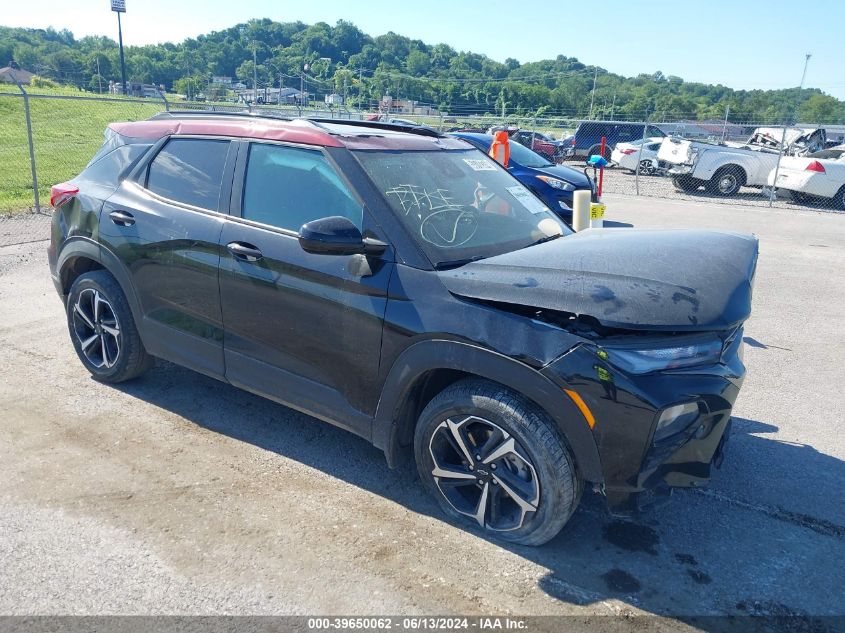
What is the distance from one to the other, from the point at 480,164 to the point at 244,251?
155 centimetres

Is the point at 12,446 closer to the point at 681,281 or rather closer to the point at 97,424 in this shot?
the point at 97,424

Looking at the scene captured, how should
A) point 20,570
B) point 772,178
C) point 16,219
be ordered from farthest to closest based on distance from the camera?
point 772,178 < point 16,219 < point 20,570

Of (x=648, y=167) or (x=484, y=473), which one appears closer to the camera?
(x=484, y=473)

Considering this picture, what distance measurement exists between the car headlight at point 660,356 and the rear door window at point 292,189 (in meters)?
1.40

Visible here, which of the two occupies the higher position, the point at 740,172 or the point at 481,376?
the point at 740,172

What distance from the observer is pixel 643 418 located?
2623 mm

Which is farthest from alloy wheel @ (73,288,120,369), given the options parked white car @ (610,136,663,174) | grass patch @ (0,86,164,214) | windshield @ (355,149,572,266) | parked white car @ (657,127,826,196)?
parked white car @ (610,136,663,174)

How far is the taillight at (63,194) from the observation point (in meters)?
4.59

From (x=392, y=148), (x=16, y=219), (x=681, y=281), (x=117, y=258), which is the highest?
(x=392, y=148)

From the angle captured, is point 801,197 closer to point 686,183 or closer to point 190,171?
point 686,183

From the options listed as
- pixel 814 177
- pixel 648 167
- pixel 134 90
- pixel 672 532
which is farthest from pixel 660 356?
pixel 134 90

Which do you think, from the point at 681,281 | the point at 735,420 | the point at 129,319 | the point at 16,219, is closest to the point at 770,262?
the point at 735,420

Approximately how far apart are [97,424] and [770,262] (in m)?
8.72

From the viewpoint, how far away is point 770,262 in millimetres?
9359
